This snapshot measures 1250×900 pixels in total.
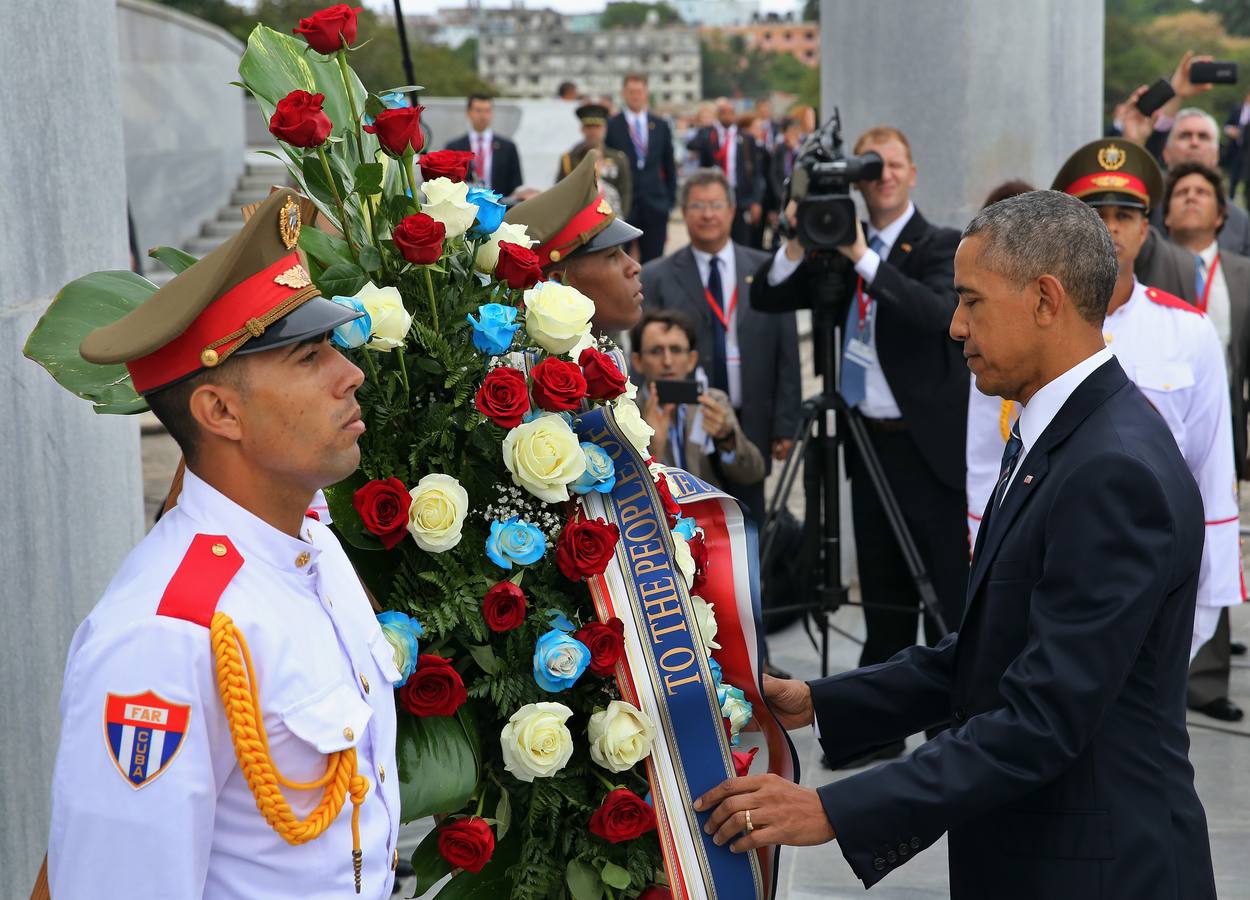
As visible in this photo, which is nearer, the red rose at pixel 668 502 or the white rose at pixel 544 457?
the white rose at pixel 544 457

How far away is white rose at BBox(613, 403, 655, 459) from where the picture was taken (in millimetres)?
2498

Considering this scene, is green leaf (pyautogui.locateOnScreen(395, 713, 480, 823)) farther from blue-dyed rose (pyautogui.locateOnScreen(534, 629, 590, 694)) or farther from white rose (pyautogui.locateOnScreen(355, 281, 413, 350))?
white rose (pyautogui.locateOnScreen(355, 281, 413, 350))

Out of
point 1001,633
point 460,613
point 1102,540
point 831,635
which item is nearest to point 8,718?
point 460,613

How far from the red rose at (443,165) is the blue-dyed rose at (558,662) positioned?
820 millimetres

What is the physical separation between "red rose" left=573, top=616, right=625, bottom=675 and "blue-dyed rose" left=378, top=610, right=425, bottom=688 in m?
0.27

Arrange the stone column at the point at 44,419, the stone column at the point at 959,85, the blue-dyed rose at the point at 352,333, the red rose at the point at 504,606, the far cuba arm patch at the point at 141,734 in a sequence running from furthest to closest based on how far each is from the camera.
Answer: the stone column at the point at 959,85, the stone column at the point at 44,419, the red rose at the point at 504,606, the blue-dyed rose at the point at 352,333, the far cuba arm patch at the point at 141,734

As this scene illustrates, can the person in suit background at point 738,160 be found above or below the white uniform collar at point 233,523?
below

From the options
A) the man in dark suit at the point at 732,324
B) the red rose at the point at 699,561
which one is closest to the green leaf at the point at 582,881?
the red rose at the point at 699,561

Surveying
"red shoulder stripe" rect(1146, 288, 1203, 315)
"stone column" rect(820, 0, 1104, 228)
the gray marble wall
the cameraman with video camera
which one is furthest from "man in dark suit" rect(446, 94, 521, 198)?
"red shoulder stripe" rect(1146, 288, 1203, 315)

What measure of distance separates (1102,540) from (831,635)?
4.10m

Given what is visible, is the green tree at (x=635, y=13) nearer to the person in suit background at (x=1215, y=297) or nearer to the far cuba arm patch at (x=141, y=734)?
the person in suit background at (x=1215, y=297)

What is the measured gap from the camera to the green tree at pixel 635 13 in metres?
151

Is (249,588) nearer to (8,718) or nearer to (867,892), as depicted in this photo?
(8,718)

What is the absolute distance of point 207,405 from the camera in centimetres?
185
